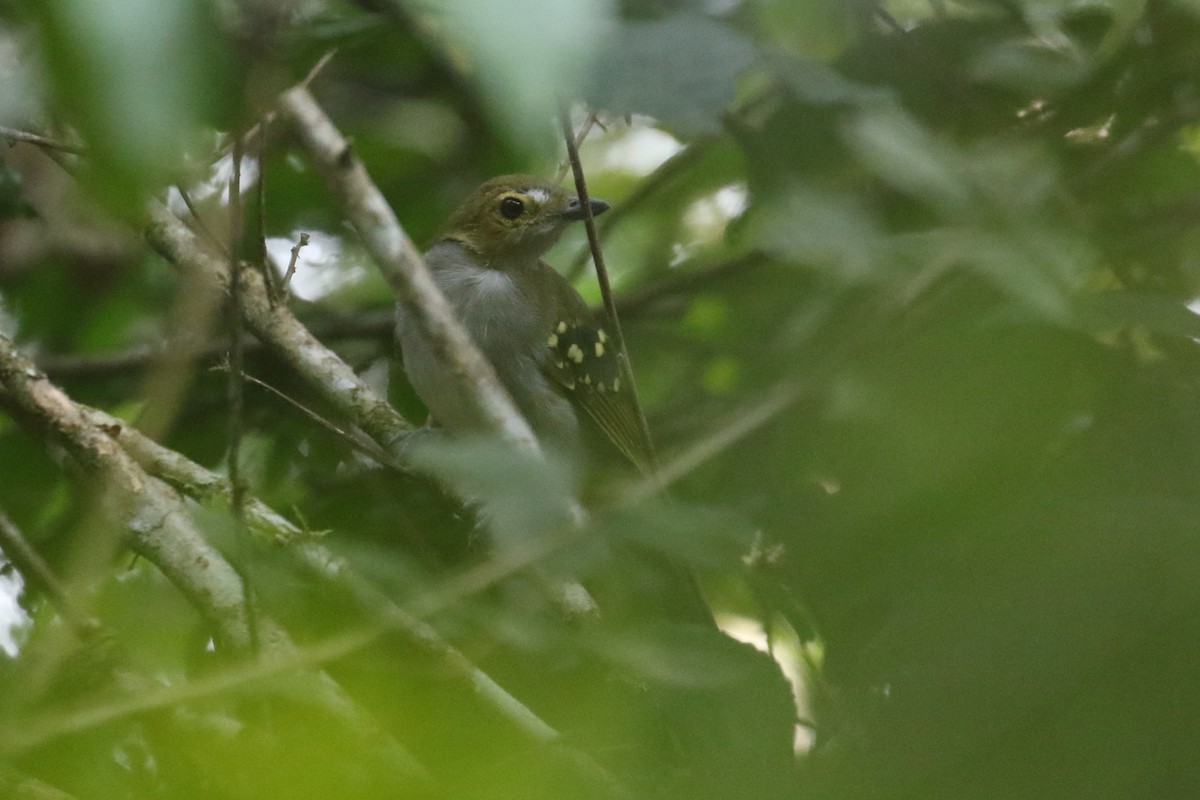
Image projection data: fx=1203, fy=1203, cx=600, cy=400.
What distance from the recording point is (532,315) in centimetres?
460

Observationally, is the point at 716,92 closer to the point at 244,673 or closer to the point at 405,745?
the point at 244,673

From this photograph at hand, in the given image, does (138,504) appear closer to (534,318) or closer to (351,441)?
(351,441)

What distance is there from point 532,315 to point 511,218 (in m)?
0.41

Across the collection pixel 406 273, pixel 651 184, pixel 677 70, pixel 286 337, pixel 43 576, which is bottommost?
pixel 43 576

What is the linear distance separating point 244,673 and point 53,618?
3.66 feet

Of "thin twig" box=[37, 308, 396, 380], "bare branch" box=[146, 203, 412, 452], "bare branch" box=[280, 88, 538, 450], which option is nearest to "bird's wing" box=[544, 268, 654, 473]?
"thin twig" box=[37, 308, 396, 380]

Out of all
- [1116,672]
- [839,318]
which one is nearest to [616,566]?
[1116,672]

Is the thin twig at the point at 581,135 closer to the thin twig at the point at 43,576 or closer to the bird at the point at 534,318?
the bird at the point at 534,318

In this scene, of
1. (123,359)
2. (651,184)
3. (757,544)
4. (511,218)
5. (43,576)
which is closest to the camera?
(757,544)

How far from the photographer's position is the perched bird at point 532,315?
452cm

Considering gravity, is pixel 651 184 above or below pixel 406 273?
above

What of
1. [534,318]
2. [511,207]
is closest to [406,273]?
[534,318]

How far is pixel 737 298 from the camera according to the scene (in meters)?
3.99

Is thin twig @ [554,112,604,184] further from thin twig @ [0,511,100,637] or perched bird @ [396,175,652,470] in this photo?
thin twig @ [0,511,100,637]
